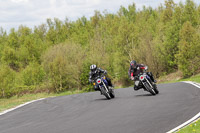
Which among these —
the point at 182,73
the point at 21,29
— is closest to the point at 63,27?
the point at 21,29

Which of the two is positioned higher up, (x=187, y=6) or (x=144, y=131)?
(x=187, y=6)

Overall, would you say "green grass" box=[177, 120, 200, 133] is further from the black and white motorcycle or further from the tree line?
the tree line

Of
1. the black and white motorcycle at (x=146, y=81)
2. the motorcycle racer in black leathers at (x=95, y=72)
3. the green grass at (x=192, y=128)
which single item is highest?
the motorcycle racer in black leathers at (x=95, y=72)

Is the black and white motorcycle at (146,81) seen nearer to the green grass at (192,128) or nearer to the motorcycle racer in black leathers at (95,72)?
the motorcycle racer in black leathers at (95,72)

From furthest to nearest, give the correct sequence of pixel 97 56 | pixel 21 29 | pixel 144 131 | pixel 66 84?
pixel 21 29 < pixel 66 84 < pixel 97 56 < pixel 144 131

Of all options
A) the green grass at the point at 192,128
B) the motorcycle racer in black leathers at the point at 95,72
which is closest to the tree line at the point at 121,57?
the motorcycle racer in black leathers at the point at 95,72

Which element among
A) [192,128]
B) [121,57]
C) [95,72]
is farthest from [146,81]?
[121,57]

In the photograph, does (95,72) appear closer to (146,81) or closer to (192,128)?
Result: (146,81)

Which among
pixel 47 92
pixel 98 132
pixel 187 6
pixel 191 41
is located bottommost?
pixel 47 92

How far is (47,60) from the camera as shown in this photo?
6681cm

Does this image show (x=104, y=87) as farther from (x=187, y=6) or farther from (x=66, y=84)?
(x=187, y=6)

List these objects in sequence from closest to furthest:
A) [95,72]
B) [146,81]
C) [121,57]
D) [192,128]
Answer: [192,128] → [146,81] → [95,72] → [121,57]

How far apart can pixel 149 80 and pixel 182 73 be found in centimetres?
4177

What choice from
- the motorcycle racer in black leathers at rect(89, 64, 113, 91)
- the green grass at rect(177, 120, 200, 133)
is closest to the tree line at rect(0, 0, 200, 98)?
the motorcycle racer in black leathers at rect(89, 64, 113, 91)
